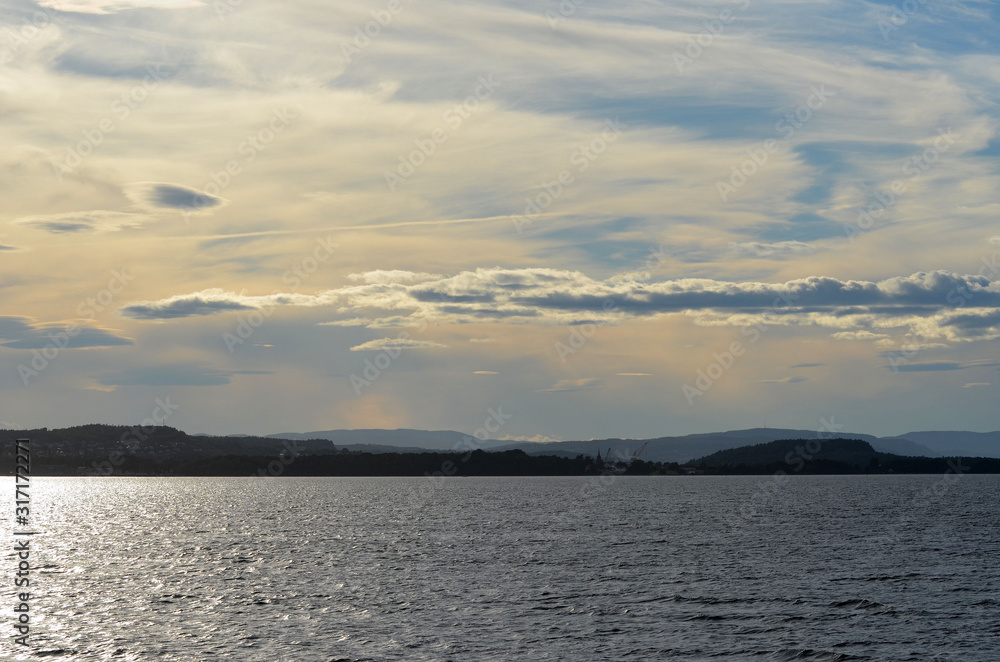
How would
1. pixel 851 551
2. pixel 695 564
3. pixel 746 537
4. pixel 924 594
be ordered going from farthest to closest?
pixel 746 537 < pixel 851 551 < pixel 695 564 < pixel 924 594

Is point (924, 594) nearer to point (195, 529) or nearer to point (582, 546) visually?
point (582, 546)

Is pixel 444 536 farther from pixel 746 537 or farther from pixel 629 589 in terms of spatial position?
pixel 629 589

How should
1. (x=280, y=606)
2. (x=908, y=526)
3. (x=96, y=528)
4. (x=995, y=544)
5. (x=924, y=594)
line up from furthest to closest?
(x=96, y=528)
(x=908, y=526)
(x=995, y=544)
(x=924, y=594)
(x=280, y=606)

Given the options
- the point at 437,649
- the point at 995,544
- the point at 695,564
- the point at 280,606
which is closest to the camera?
the point at 437,649

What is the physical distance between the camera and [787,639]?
59281 mm

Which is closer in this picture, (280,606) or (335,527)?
(280,606)

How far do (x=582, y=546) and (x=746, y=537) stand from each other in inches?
1129

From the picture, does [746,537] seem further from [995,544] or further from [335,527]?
[335,527]

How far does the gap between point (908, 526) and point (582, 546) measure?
216 feet

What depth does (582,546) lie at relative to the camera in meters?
116

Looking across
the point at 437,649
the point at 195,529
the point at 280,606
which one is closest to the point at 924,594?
the point at 437,649

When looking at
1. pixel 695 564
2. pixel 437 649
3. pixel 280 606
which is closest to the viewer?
pixel 437 649

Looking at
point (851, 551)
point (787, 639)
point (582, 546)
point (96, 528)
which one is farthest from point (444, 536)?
point (787, 639)

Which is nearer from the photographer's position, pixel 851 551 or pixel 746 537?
pixel 851 551
